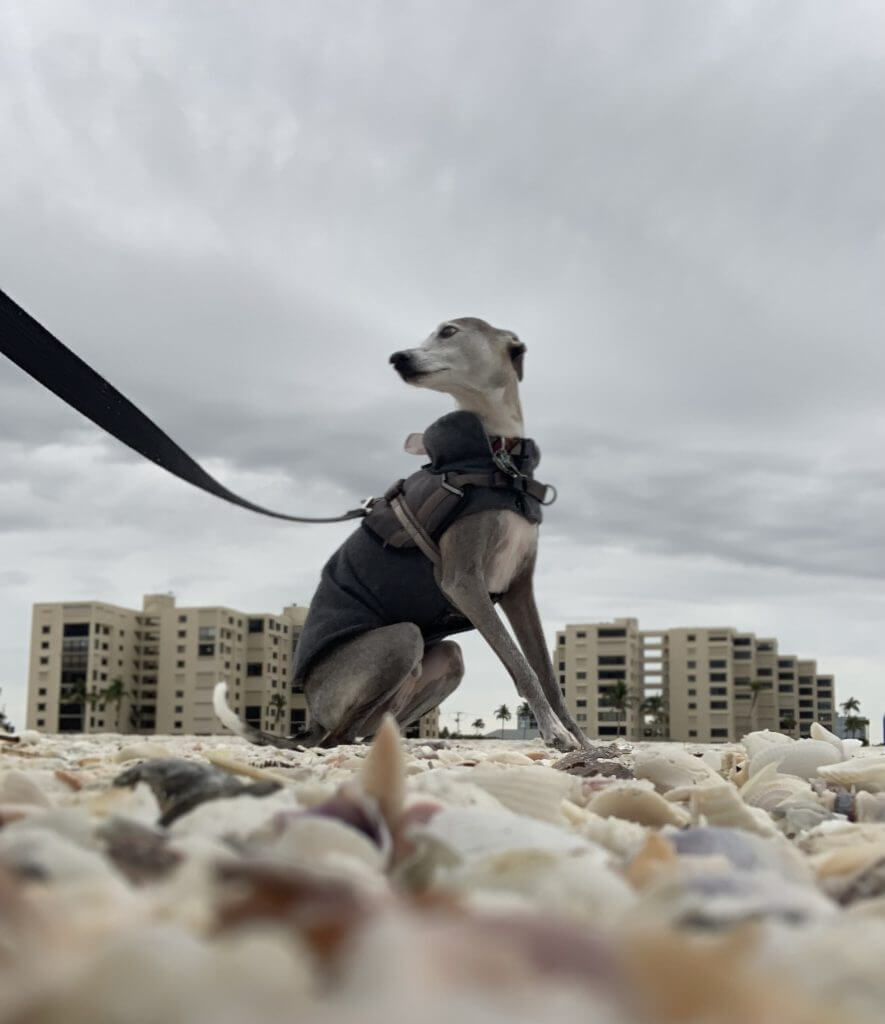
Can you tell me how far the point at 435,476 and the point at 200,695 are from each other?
120 metres

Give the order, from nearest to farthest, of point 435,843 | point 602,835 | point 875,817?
point 435,843 → point 602,835 → point 875,817

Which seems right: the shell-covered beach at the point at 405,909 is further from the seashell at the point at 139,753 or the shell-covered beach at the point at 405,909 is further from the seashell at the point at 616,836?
the seashell at the point at 139,753

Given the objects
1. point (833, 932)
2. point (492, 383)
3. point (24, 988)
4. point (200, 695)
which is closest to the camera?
point (24, 988)

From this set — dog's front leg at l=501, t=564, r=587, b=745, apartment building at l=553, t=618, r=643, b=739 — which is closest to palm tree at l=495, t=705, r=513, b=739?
apartment building at l=553, t=618, r=643, b=739

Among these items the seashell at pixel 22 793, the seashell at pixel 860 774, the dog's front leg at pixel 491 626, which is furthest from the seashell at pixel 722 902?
the dog's front leg at pixel 491 626

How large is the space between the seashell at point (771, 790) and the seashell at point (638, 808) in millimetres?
617

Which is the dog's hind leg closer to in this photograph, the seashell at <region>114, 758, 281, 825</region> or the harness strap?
the harness strap

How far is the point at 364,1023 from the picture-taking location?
2.20ft

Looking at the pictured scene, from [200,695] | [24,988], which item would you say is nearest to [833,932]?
[24,988]

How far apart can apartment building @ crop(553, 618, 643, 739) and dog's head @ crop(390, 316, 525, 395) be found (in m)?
125

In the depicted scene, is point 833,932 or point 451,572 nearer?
point 833,932

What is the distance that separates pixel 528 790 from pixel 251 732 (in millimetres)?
4790

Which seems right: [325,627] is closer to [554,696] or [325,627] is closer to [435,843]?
[554,696]

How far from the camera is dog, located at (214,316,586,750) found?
6367 mm
